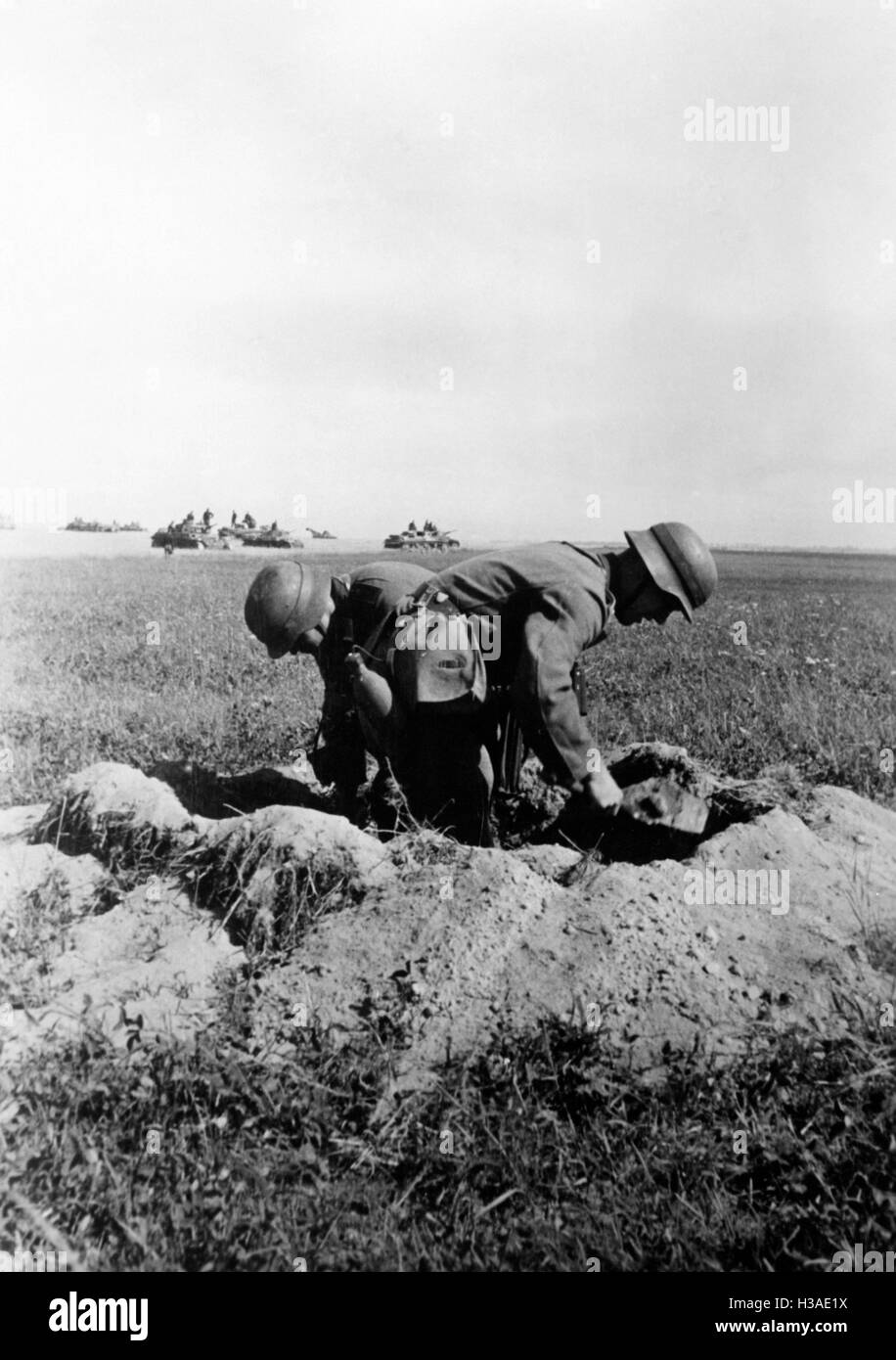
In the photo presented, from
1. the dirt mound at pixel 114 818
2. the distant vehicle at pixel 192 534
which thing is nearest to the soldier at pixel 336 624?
the dirt mound at pixel 114 818

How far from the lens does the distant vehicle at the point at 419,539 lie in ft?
49.5

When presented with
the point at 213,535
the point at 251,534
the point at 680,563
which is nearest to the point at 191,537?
the point at 213,535

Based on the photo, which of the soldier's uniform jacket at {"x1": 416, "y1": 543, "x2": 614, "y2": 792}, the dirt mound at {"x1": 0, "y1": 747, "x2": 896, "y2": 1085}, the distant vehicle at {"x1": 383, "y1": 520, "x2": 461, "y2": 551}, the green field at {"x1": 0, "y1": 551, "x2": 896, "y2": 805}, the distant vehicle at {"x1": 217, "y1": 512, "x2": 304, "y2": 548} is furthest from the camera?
the distant vehicle at {"x1": 217, "y1": 512, "x2": 304, "y2": 548}

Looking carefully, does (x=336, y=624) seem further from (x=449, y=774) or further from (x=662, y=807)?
(x=662, y=807)

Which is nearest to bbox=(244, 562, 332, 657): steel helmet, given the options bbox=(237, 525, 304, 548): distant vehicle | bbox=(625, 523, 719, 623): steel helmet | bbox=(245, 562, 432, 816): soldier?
bbox=(245, 562, 432, 816): soldier

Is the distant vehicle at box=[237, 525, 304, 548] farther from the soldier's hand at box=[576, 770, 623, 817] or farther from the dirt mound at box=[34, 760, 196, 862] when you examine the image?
the soldier's hand at box=[576, 770, 623, 817]

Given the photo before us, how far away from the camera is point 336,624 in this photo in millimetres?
5051

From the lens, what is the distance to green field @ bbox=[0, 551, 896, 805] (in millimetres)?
5793

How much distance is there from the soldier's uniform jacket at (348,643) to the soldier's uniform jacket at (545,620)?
479 mm

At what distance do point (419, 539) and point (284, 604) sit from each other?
11.2m

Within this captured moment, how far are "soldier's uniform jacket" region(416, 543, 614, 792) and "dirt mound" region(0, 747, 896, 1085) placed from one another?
53 cm
